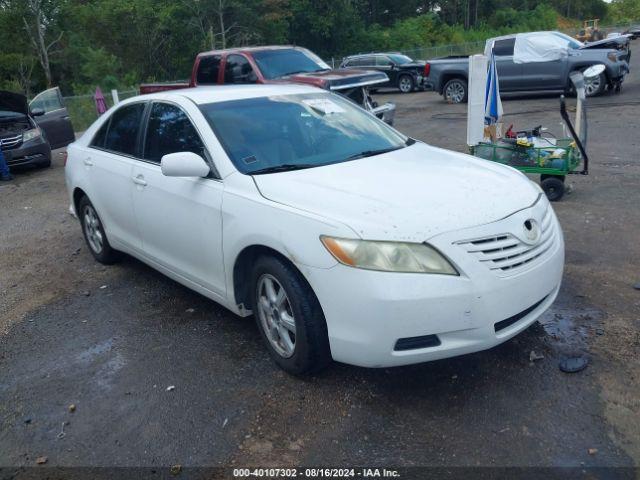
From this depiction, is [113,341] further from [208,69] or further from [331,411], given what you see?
[208,69]

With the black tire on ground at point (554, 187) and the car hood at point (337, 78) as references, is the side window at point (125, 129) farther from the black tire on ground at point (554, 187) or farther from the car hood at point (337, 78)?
the car hood at point (337, 78)

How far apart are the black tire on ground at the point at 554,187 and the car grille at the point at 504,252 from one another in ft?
12.9

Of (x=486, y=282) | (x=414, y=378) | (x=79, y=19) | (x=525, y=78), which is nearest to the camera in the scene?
(x=486, y=282)

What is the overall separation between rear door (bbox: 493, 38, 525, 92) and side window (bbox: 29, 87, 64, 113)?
1096 cm

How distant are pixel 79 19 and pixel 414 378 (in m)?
37.0

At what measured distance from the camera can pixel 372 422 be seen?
3.28 metres

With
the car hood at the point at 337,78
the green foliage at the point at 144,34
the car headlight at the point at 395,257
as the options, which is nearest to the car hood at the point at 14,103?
the car hood at the point at 337,78

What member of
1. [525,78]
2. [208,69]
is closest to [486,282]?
[208,69]

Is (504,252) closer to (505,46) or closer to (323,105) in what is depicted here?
(323,105)

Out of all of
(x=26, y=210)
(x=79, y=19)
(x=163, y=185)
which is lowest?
(x=26, y=210)

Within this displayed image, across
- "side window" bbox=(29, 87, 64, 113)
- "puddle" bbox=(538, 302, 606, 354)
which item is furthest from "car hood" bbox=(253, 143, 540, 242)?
"side window" bbox=(29, 87, 64, 113)

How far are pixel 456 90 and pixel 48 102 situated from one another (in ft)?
34.9

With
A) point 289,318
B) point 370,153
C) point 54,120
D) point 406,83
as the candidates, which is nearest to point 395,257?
point 289,318

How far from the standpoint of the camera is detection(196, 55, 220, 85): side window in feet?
42.2
